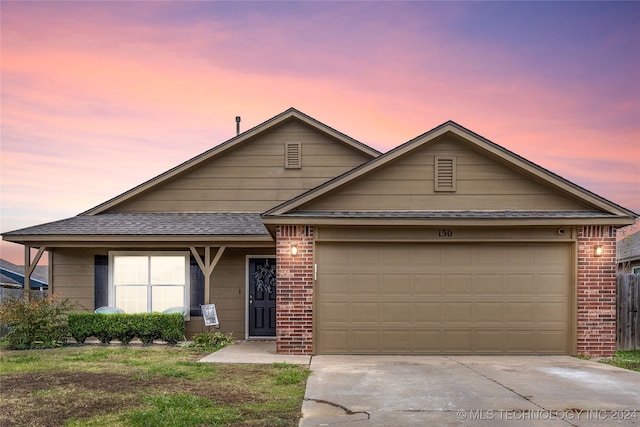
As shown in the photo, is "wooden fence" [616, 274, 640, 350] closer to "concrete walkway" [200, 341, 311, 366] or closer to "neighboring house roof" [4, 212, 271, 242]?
"concrete walkway" [200, 341, 311, 366]

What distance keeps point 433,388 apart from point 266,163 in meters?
10.3

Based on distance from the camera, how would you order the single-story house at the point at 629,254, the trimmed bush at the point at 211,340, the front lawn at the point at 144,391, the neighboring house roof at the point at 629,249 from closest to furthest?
the front lawn at the point at 144,391
the trimmed bush at the point at 211,340
the neighboring house roof at the point at 629,249
the single-story house at the point at 629,254

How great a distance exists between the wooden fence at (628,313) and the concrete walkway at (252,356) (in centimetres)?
838

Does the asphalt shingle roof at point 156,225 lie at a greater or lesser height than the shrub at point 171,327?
greater

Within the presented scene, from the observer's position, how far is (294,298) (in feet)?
41.4

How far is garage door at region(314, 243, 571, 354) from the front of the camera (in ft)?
41.7

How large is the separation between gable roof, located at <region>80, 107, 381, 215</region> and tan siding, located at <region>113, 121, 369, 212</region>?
23 centimetres

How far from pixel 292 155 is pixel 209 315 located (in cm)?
525

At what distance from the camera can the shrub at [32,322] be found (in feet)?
47.4

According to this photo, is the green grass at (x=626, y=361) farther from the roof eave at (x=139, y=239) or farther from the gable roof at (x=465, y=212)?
the roof eave at (x=139, y=239)

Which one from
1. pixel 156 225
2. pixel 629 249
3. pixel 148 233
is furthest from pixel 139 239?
pixel 629 249

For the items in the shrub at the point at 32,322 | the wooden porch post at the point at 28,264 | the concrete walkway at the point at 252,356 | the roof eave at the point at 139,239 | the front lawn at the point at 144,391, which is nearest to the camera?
the front lawn at the point at 144,391

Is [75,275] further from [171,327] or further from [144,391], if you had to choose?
[144,391]

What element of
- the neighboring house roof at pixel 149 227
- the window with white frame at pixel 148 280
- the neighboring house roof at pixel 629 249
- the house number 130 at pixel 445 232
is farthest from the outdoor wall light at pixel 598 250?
the neighboring house roof at pixel 629 249
